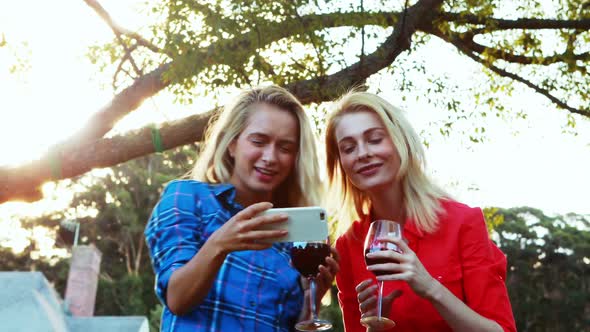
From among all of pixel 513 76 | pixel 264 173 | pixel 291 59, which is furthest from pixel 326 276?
pixel 513 76

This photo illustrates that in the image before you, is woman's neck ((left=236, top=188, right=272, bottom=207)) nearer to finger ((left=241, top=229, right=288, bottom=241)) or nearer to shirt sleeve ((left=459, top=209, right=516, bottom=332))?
finger ((left=241, top=229, right=288, bottom=241))

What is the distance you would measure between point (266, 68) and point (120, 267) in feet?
90.3

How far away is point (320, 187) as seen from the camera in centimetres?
322

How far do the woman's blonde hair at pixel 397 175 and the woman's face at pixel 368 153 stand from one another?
36mm

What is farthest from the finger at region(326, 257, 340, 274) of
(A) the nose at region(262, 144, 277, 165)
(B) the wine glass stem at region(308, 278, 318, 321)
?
(A) the nose at region(262, 144, 277, 165)

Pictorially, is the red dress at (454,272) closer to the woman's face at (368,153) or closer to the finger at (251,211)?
the woman's face at (368,153)

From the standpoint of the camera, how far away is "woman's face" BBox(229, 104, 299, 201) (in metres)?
2.82

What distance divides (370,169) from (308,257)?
0.69 metres

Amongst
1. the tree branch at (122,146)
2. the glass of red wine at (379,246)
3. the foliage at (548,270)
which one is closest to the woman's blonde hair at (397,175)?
the glass of red wine at (379,246)

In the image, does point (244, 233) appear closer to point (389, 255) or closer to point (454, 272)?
point (389, 255)

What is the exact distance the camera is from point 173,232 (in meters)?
2.44

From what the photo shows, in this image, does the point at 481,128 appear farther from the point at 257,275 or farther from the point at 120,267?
the point at 120,267

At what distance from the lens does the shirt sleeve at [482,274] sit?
2830 millimetres

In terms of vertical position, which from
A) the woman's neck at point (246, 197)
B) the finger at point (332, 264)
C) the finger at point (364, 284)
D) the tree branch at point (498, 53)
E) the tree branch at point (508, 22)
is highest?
the tree branch at point (508, 22)
